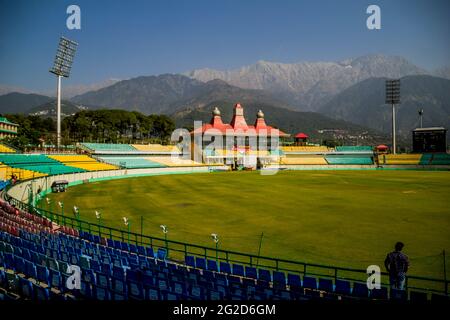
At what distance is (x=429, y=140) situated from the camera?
9319 cm

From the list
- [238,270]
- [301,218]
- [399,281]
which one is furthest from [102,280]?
[301,218]

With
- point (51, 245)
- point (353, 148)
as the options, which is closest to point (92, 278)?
point (51, 245)

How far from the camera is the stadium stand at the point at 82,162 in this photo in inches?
2672

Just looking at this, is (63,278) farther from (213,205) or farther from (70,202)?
(70,202)

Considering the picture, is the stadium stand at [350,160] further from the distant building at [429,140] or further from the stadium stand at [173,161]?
the stadium stand at [173,161]

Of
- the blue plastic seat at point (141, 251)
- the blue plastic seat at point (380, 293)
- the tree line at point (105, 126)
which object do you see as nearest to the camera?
the blue plastic seat at point (380, 293)

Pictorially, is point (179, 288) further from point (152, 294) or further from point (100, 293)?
point (100, 293)

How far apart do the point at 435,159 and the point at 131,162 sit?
260ft

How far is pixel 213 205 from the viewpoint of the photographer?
115 ft

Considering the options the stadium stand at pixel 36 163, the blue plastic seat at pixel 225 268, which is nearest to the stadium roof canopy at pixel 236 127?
the stadium stand at pixel 36 163

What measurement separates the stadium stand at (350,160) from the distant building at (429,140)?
51.7 feet

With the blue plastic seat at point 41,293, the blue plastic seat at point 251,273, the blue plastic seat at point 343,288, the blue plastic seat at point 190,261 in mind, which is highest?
the blue plastic seat at point 41,293

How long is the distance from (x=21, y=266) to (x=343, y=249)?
49.6 ft
